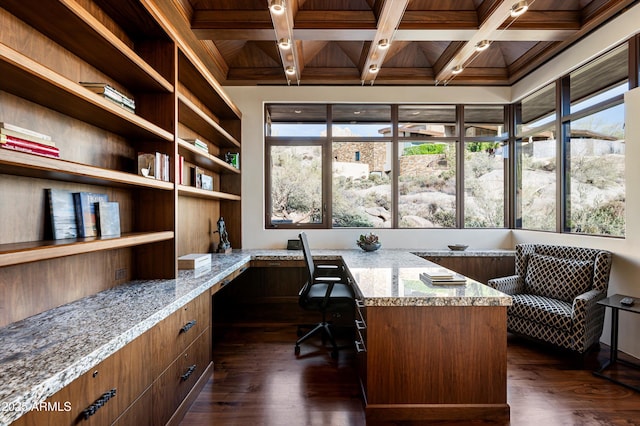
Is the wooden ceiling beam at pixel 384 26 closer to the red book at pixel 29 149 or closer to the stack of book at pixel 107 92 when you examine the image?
the stack of book at pixel 107 92

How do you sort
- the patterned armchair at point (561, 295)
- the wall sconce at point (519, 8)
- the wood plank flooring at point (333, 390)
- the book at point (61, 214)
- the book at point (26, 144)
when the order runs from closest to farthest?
the book at point (26, 144) < the book at point (61, 214) < the wood plank flooring at point (333, 390) < the wall sconce at point (519, 8) < the patterned armchair at point (561, 295)

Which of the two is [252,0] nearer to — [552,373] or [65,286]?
[65,286]

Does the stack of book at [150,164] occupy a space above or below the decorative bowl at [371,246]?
above

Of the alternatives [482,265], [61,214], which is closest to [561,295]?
[482,265]

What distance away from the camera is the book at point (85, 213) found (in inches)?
67.3

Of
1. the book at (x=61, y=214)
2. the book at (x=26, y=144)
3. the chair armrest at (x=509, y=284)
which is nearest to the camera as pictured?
the book at (x=26, y=144)

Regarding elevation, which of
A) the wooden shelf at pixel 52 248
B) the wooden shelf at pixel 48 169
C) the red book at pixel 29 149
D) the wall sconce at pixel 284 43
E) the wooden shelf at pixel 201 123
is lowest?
the wooden shelf at pixel 52 248

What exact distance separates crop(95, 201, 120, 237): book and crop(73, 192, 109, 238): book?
0.07 feet

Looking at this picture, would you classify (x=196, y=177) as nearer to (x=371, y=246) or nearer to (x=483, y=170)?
(x=371, y=246)

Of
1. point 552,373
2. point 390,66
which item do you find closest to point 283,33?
point 390,66

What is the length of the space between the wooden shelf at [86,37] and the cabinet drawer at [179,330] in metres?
1.51

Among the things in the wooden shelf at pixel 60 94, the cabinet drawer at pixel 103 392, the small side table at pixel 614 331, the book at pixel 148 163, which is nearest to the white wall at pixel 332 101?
the small side table at pixel 614 331

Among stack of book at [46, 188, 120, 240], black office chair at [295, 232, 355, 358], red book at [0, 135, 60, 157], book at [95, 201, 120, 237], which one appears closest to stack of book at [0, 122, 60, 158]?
red book at [0, 135, 60, 157]

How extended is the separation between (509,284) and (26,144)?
3.91m
